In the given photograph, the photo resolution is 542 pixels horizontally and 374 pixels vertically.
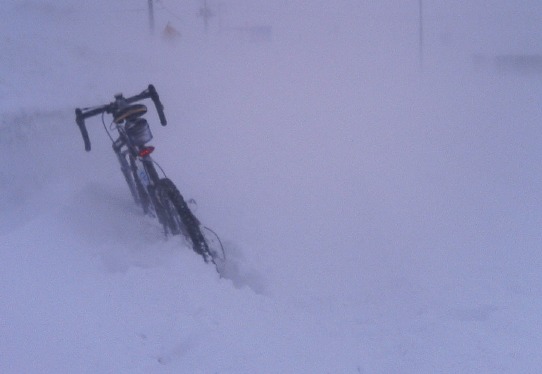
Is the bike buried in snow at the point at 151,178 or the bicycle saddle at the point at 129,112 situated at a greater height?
the bicycle saddle at the point at 129,112

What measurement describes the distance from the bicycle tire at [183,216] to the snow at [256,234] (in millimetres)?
135

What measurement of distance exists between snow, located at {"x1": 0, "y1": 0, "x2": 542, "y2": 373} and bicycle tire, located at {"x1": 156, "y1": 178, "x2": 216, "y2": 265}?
0.44 ft

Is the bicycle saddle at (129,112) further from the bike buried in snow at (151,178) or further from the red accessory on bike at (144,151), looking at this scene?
the red accessory on bike at (144,151)

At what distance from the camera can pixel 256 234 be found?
217 inches

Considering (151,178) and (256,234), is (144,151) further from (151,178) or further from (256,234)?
(256,234)

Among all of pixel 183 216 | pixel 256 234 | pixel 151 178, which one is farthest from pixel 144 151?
pixel 256 234

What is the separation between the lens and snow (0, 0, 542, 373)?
335 centimetres

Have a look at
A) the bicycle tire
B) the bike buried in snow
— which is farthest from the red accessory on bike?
the bicycle tire

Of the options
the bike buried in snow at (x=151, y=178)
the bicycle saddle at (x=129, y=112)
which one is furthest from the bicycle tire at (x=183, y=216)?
the bicycle saddle at (x=129, y=112)

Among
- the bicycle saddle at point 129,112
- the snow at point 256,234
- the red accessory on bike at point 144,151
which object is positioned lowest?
the snow at point 256,234

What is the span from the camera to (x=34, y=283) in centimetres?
345

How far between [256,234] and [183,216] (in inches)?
55.1

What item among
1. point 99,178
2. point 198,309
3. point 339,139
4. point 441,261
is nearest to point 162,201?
point 198,309

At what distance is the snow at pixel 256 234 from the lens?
11.0ft
